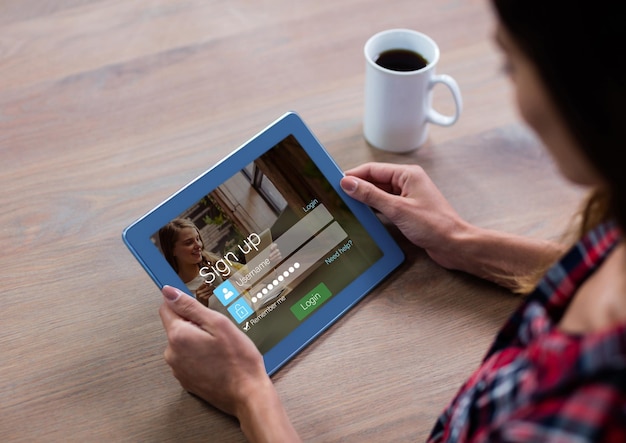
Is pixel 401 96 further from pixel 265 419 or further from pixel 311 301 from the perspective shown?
pixel 265 419

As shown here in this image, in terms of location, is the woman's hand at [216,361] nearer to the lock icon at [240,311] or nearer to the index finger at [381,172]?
the lock icon at [240,311]

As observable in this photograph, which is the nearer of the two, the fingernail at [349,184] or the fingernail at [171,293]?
the fingernail at [171,293]

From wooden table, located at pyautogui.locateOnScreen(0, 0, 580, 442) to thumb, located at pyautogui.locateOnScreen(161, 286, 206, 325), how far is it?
0.08 metres

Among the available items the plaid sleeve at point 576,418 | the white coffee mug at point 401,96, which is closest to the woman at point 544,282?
the plaid sleeve at point 576,418

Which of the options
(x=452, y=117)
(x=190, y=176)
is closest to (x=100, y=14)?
(x=190, y=176)

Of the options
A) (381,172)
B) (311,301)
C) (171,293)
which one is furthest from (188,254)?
(381,172)

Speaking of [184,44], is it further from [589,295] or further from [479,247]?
[589,295]

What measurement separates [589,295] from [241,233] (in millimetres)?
421

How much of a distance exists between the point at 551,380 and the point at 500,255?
0.40 m

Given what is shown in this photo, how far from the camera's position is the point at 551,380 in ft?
1.74

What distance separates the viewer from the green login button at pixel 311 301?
2.88 feet

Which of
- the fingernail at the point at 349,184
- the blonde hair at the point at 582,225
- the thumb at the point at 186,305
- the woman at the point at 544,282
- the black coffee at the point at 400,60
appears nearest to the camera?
the woman at the point at 544,282

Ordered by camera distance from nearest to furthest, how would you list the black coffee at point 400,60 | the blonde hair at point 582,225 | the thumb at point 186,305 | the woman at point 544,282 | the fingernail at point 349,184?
1. the woman at point 544,282
2. the blonde hair at point 582,225
3. the thumb at point 186,305
4. the fingernail at point 349,184
5. the black coffee at point 400,60

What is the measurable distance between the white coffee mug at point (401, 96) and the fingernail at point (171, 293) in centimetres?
42
